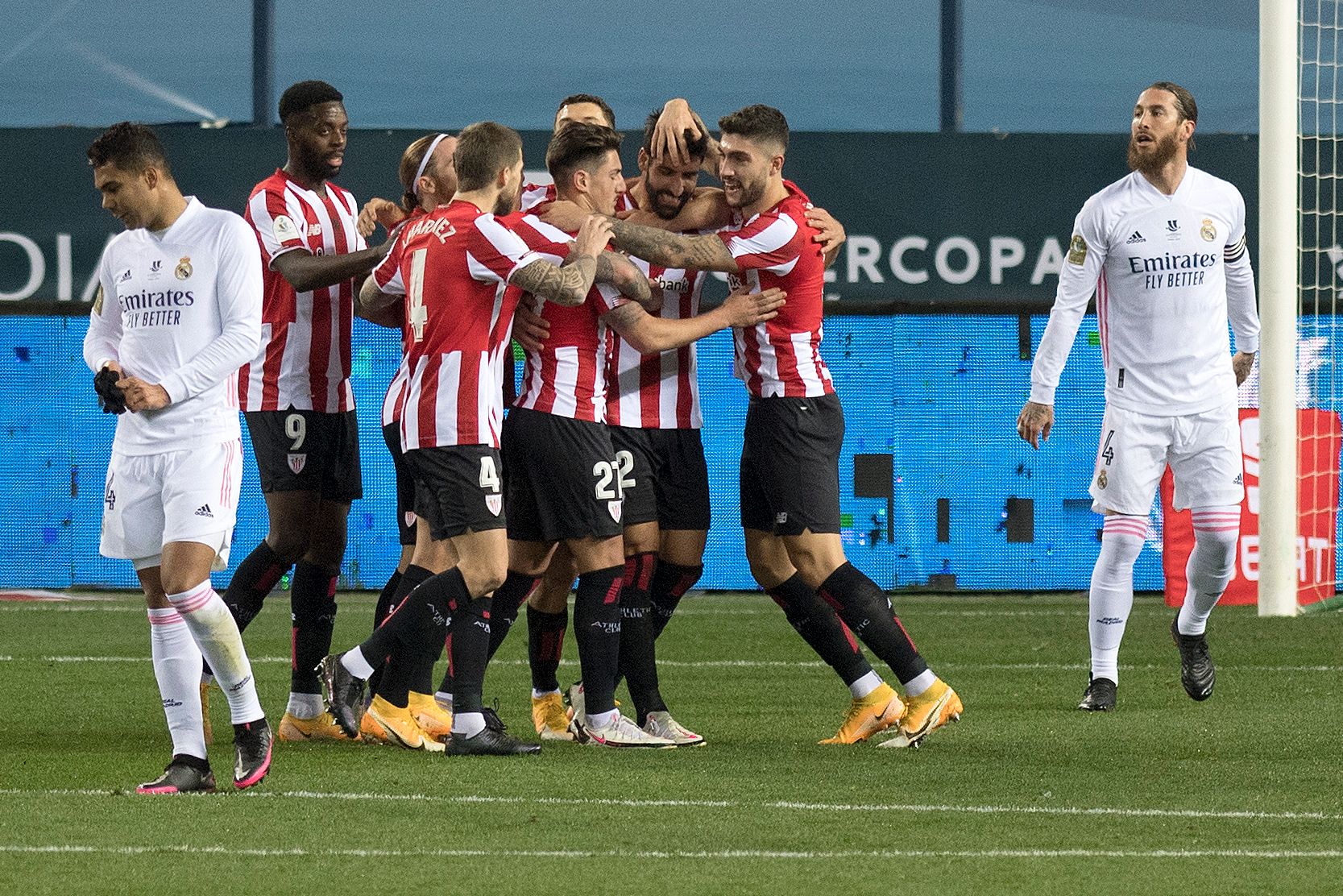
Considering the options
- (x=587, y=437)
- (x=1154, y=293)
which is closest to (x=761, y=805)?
(x=587, y=437)

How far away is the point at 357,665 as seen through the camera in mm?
5996

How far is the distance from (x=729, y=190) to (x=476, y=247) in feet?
3.08

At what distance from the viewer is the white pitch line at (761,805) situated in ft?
15.9

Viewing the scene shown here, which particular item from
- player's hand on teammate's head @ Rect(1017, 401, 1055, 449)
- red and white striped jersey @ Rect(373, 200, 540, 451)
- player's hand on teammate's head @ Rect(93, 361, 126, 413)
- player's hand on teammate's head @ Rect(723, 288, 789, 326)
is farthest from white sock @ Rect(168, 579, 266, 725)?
player's hand on teammate's head @ Rect(1017, 401, 1055, 449)

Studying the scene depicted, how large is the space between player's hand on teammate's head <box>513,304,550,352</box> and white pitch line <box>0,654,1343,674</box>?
2669 mm

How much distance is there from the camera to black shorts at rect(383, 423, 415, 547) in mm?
6363

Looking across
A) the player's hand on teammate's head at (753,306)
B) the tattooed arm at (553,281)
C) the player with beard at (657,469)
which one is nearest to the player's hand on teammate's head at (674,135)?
the player with beard at (657,469)

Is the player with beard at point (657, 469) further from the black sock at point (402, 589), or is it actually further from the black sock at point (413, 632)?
the black sock at point (413, 632)

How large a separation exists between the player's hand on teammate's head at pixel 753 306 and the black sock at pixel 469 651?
110cm

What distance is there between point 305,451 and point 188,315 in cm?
146

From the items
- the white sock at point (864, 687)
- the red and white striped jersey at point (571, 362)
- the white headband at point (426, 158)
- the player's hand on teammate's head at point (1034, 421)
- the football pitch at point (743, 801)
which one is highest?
the white headband at point (426, 158)

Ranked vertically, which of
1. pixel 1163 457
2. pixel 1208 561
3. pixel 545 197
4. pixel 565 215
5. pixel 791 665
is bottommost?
pixel 791 665

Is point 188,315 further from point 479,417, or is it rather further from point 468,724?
point 468,724

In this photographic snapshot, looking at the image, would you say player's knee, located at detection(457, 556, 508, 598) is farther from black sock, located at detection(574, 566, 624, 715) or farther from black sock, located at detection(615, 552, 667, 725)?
black sock, located at detection(615, 552, 667, 725)
